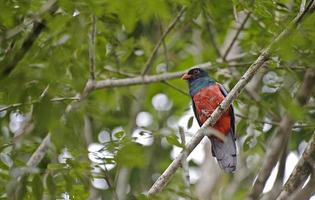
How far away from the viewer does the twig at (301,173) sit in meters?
4.13

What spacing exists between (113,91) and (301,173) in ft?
10.9

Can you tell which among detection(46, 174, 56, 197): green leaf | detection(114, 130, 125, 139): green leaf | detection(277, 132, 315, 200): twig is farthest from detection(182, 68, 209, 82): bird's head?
detection(46, 174, 56, 197): green leaf

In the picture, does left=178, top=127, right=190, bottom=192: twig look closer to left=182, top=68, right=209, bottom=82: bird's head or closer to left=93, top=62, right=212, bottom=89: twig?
left=93, top=62, right=212, bottom=89: twig

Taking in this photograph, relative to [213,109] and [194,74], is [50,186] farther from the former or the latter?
[194,74]

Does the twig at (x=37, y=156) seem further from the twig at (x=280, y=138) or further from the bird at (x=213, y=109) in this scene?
the bird at (x=213, y=109)

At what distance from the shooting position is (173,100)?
31.2 ft

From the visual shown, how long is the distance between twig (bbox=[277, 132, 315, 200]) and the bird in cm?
158

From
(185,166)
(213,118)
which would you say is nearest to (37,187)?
(185,166)

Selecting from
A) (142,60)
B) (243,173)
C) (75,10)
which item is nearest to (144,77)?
(142,60)

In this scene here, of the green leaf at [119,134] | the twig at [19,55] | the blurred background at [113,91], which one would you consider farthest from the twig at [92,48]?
the twig at [19,55]

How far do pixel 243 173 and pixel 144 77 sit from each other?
69.8 inches

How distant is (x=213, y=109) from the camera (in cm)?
658

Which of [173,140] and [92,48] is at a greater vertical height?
Answer: [92,48]

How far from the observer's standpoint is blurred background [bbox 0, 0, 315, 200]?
296 centimetres
